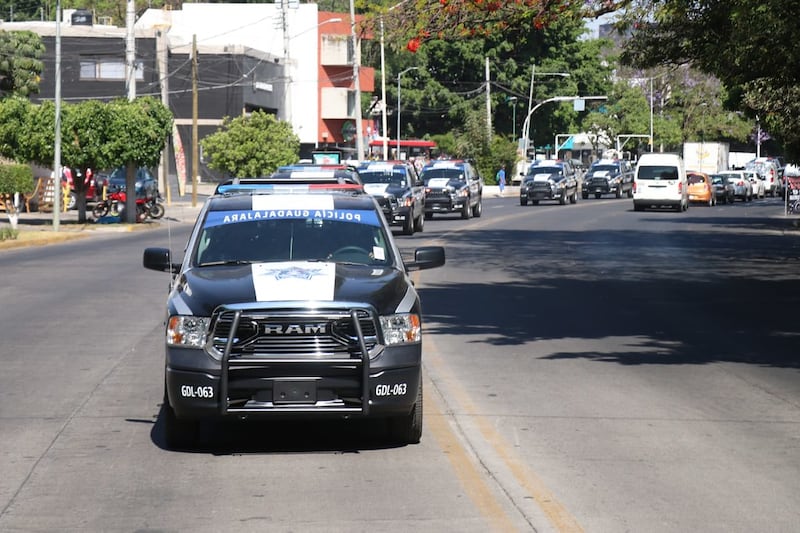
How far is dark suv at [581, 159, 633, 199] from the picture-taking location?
251 feet

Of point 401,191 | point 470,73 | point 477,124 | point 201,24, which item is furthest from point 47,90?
point 401,191

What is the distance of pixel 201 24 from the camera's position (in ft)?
307

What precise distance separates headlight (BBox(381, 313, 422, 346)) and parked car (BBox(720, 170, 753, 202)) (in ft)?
217

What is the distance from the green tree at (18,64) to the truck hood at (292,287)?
5536 centimetres

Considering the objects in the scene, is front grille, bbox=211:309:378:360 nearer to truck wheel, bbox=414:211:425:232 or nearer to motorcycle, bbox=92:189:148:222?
truck wheel, bbox=414:211:425:232

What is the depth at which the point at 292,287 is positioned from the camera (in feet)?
30.1

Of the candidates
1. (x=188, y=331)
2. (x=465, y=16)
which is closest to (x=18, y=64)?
(x=465, y=16)

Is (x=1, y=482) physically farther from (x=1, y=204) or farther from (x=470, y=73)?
(x=470, y=73)

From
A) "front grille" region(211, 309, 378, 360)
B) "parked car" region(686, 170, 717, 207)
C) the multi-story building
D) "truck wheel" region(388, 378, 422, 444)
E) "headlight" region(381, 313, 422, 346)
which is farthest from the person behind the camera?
the multi-story building

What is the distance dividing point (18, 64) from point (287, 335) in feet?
188

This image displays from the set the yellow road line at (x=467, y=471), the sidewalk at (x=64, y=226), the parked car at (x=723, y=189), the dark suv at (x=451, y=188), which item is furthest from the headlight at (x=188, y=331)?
the parked car at (x=723, y=189)

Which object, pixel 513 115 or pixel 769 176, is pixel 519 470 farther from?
pixel 513 115

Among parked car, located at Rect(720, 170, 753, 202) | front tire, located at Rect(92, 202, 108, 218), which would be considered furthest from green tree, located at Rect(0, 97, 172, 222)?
parked car, located at Rect(720, 170, 753, 202)

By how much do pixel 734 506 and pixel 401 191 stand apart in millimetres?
30716
